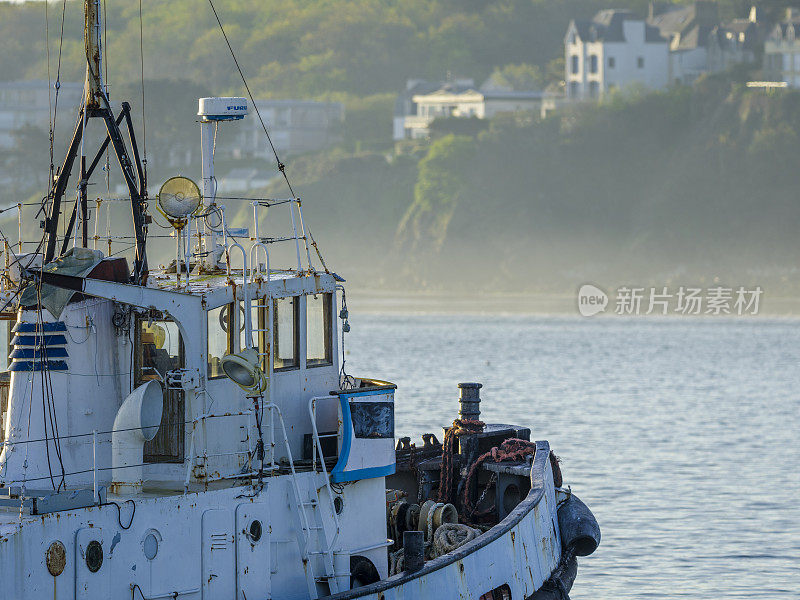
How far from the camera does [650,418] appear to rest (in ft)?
202

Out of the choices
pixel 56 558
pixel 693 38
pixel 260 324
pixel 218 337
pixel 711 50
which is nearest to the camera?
pixel 56 558

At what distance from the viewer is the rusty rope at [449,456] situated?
20062mm

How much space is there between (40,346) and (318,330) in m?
2.99

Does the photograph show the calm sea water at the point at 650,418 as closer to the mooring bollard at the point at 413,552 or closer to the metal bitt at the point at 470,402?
the metal bitt at the point at 470,402

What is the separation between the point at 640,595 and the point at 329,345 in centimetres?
1398

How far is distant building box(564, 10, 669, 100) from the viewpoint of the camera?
625ft

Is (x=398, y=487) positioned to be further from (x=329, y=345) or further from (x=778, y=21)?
(x=778, y=21)

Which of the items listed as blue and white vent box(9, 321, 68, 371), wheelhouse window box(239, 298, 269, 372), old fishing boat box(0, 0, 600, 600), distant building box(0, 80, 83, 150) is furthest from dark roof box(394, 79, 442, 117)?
blue and white vent box(9, 321, 68, 371)

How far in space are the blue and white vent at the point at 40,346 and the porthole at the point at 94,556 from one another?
192 centimetres

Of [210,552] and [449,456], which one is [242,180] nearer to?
[449,456]

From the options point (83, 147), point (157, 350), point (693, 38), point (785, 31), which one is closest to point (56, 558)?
point (157, 350)

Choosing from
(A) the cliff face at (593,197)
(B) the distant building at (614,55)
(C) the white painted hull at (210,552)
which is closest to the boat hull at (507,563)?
(C) the white painted hull at (210,552)

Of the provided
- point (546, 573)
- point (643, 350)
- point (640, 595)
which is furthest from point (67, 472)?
point (643, 350)

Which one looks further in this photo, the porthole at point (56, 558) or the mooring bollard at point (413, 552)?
the mooring bollard at point (413, 552)
